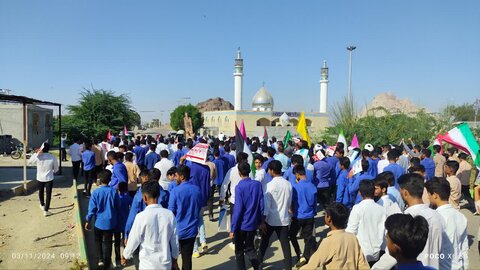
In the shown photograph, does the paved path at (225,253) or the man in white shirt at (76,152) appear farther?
the man in white shirt at (76,152)

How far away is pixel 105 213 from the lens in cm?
468

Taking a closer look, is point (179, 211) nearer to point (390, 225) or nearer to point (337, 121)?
point (390, 225)

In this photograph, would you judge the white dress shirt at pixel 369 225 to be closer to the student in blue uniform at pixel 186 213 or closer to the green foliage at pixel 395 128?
the student in blue uniform at pixel 186 213

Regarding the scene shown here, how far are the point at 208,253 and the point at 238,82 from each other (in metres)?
48.5

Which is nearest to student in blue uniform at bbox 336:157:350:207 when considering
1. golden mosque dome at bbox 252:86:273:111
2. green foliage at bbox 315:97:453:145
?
green foliage at bbox 315:97:453:145

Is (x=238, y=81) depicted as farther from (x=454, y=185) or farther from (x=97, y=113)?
(x=454, y=185)

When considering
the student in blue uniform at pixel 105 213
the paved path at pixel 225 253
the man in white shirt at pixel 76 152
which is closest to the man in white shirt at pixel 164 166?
the paved path at pixel 225 253

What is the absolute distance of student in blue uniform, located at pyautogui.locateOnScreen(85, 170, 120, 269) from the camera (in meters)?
4.63

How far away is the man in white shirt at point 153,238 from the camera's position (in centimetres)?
324

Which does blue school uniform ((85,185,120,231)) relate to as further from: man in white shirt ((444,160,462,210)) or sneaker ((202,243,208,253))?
man in white shirt ((444,160,462,210))

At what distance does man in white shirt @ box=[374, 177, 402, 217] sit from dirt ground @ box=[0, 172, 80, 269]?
4.49 meters

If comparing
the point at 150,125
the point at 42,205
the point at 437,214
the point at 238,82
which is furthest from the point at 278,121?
the point at 150,125

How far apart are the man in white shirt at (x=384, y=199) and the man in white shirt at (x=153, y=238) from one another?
2.46 m

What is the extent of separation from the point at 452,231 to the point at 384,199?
0.95 meters
